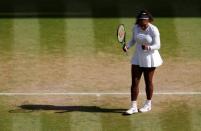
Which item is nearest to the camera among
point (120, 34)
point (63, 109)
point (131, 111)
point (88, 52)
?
point (131, 111)

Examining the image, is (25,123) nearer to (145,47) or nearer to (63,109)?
(63,109)

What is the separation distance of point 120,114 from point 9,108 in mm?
2350

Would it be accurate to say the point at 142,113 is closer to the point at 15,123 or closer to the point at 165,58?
the point at 15,123

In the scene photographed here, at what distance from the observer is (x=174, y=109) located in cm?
1431

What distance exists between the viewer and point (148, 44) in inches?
545
